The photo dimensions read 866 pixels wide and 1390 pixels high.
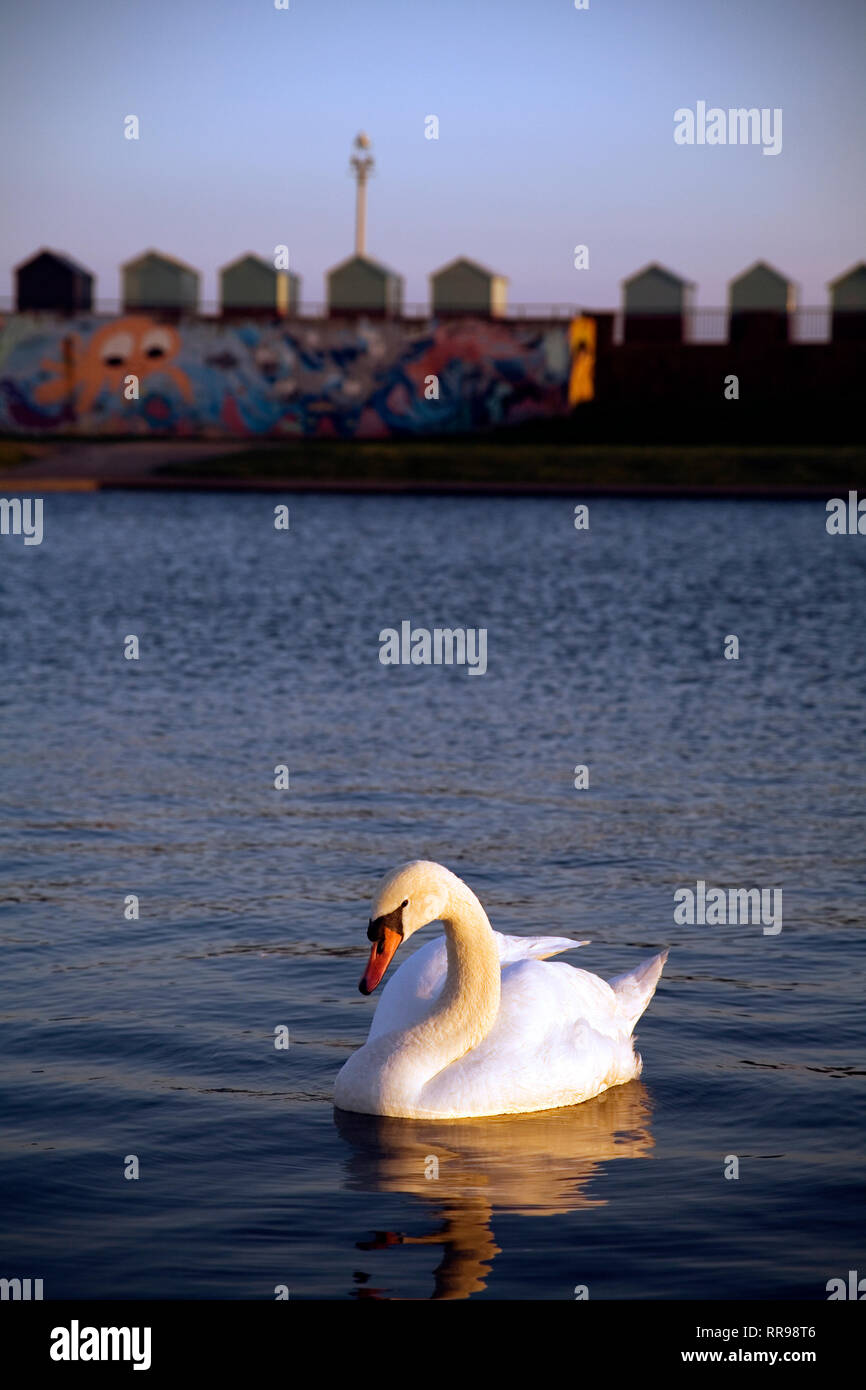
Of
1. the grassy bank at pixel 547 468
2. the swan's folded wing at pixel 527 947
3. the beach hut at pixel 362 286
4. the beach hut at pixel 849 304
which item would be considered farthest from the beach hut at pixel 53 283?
the swan's folded wing at pixel 527 947

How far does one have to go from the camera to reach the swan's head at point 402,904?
641 cm

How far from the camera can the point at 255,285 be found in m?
64.0

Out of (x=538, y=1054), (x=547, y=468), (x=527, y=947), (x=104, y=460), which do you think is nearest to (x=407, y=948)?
(x=527, y=947)

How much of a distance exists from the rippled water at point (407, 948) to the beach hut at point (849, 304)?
4476cm

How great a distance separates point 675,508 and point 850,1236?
33217 millimetres

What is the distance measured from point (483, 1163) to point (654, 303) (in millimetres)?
62245

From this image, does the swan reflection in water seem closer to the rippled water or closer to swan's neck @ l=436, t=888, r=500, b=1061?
the rippled water

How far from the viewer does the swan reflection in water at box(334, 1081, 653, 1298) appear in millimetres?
5762

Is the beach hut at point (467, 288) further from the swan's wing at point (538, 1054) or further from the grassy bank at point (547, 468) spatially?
the swan's wing at point (538, 1054)

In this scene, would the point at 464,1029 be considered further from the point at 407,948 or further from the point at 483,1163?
the point at 407,948

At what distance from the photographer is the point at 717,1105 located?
273 inches

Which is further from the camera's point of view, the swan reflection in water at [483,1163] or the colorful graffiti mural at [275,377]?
the colorful graffiti mural at [275,377]
